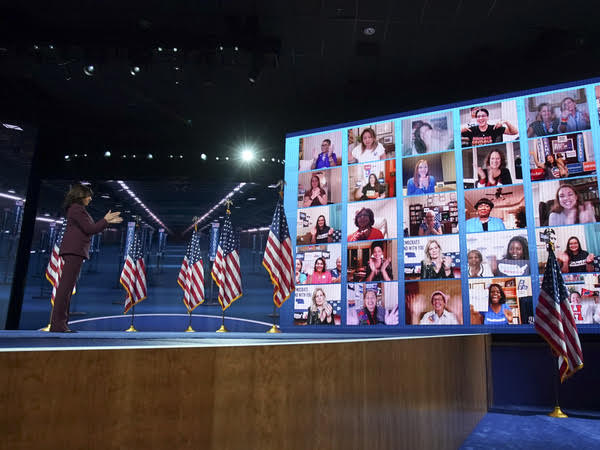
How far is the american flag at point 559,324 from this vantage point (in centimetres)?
397

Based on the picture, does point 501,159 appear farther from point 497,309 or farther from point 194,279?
point 194,279

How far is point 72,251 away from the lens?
10.8ft

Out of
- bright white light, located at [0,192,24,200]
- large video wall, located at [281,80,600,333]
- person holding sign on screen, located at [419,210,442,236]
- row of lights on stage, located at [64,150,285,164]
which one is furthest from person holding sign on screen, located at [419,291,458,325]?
bright white light, located at [0,192,24,200]

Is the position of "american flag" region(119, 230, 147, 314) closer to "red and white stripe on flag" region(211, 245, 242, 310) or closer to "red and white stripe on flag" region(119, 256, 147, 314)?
"red and white stripe on flag" region(119, 256, 147, 314)

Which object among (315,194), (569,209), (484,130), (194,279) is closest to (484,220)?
(569,209)

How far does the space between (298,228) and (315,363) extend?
5.42 m

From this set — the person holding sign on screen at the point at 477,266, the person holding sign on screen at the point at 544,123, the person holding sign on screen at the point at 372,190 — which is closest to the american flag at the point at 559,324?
the person holding sign on screen at the point at 477,266

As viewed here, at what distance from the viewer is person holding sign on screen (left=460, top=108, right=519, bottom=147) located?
5.64 metres

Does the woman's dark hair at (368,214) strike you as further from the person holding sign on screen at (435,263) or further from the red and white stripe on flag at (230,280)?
the red and white stripe on flag at (230,280)

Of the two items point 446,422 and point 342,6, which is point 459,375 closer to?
point 446,422

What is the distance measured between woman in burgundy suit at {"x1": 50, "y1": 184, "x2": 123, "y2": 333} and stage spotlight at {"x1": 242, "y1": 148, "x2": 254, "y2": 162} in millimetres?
4713

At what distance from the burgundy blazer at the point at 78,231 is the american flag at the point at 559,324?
3917mm

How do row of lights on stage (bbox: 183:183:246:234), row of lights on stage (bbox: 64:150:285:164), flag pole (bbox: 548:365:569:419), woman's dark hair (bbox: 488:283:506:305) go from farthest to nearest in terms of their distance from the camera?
row of lights on stage (bbox: 183:183:246:234) < row of lights on stage (bbox: 64:150:285:164) < woman's dark hair (bbox: 488:283:506:305) < flag pole (bbox: 548:365:569:419)

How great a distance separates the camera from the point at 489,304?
532 cm
